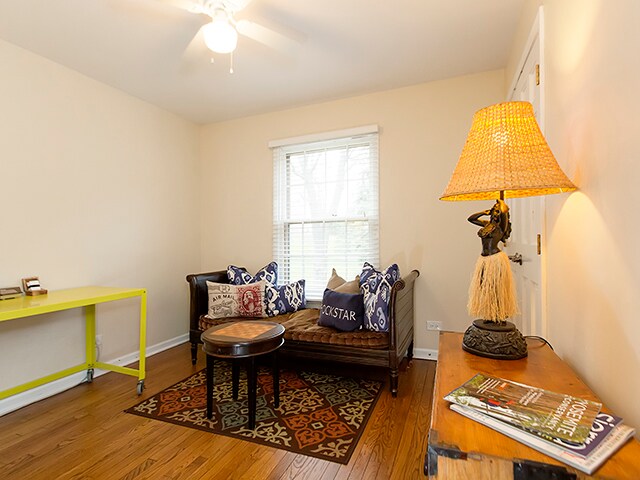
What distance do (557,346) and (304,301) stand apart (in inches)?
96.2

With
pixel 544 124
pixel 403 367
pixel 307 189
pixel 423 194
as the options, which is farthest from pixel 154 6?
pixel 403 367

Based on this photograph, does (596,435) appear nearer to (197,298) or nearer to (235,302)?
(235,302)

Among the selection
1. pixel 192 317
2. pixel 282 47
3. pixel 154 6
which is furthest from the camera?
pixel 192 317

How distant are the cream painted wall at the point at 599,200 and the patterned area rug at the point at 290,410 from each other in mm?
1312

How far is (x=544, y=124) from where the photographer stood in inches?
61.9

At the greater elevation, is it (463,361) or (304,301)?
(463,361)

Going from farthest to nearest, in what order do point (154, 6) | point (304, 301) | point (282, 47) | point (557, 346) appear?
1. point (304, 301)
2. point (282, 47)
3. point (154, 6)
4. point (557, 346)

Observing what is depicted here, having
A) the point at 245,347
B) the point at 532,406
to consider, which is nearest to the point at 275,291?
the point at 245,347

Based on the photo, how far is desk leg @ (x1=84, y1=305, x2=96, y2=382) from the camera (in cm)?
289

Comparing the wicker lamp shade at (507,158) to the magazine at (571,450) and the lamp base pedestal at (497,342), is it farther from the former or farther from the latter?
the magazine at (571,450)

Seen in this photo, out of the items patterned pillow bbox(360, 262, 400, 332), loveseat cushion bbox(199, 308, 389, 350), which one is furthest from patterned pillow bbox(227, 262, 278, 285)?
patterned pillow bbox(360, 262, 400, 332)

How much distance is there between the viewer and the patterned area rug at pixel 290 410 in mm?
1962

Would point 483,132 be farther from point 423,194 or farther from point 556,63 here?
point 423,194

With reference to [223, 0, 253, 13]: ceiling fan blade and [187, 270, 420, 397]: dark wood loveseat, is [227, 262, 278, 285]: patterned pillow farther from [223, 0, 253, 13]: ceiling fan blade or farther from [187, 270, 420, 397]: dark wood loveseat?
[223, 0, 253, 13]: ceiling fan blade
